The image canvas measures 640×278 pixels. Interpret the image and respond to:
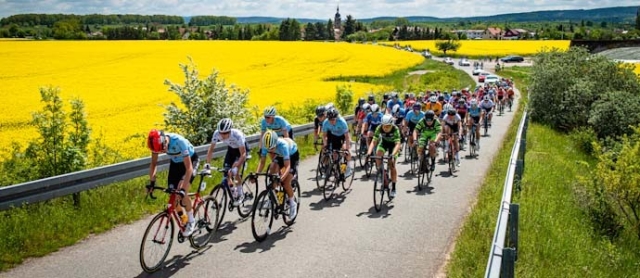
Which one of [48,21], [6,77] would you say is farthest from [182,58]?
[48,21]

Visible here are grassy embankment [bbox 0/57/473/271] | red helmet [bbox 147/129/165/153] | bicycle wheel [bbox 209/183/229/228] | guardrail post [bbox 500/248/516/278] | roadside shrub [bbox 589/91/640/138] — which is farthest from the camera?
roadside shrub [bbox 589/91/640/138]

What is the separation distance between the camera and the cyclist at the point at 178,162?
6977mm

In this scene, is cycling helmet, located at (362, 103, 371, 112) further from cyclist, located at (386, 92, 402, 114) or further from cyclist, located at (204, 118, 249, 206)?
cyclist, located at (204, 118, 249, 206)

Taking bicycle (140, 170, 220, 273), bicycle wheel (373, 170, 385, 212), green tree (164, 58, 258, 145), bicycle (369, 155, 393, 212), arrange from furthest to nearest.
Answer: green tree (164, 58, 258, 145), bicycle (369, 155, 393, 212), bicycle wheel (373, 170, 385, 212), bicycle (140, 170, 220, 273)

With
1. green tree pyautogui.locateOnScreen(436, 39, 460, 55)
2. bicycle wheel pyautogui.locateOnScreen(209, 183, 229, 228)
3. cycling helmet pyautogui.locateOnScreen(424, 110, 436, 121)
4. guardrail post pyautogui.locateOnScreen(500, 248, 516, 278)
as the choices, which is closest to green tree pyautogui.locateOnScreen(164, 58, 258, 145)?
cycling helmet pyautogui.locateOnScreen(424, 110, 436, 121)

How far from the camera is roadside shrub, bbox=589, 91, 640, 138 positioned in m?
20.3

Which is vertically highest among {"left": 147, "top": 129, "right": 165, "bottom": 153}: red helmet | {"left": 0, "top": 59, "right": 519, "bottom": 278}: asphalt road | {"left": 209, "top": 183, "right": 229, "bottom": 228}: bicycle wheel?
{"left": 147, "top": 129, "right": 165, "bottom": 153}: red helmet

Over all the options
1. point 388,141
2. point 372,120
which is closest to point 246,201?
point 388,141

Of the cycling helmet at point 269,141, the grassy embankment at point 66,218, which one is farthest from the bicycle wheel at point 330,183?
the cycling helmet at point 269,141

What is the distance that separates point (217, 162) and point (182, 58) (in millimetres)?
43679

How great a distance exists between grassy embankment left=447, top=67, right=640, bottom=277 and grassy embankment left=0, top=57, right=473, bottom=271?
5.62m

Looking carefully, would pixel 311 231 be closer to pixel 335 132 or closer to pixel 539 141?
pixel 335 132

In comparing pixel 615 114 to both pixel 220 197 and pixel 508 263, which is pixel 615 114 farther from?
pixel 508 263

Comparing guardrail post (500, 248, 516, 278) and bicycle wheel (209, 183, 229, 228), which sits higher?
guardrail post (500, 248, 516, 278)
